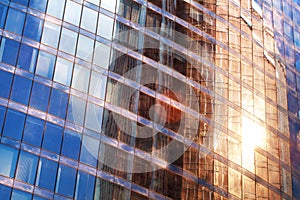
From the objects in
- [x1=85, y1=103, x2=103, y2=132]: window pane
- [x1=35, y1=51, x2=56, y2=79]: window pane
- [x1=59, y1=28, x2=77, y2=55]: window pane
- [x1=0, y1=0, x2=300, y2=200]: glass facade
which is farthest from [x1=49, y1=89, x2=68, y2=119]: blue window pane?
[x1=59, y1=28, x2=77, y2=55]: window pane

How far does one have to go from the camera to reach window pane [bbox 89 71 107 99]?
171 feet

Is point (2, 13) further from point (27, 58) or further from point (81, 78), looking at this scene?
point (81, 78)

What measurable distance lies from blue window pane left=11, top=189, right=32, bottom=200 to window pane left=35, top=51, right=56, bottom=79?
891 cm

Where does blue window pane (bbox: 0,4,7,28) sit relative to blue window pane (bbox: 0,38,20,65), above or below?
above

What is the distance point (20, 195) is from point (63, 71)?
33.4ft

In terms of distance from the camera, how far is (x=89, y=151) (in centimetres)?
5012

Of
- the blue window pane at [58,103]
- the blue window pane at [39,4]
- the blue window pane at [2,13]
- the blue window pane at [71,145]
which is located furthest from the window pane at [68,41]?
the blue window pane at [71,145]

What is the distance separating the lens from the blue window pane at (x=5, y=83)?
157 feet

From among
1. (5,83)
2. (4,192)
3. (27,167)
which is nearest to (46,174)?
(27,167)

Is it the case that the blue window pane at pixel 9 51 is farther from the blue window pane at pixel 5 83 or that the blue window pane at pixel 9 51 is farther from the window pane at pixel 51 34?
the window pane at pixel 51 34

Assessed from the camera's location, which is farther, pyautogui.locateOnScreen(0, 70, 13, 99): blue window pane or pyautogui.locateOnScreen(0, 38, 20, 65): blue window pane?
pyautogui.locateOnScreen(0, 38, 20, 65): blue window pane

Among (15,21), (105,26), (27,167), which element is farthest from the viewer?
(105,26)

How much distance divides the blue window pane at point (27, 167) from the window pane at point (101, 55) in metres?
9.95

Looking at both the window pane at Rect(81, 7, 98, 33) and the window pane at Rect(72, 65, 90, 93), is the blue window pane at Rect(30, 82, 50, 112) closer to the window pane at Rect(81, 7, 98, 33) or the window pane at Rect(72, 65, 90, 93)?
the window pane at Rect(72, 65, 90, 93)
